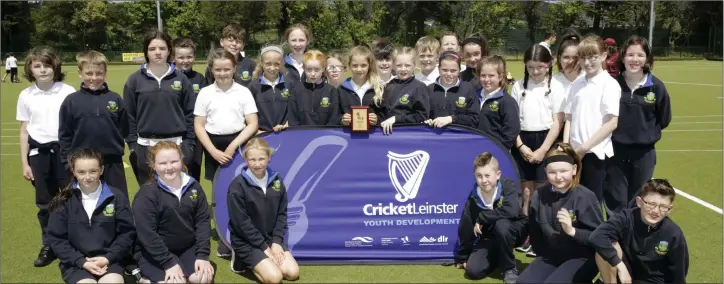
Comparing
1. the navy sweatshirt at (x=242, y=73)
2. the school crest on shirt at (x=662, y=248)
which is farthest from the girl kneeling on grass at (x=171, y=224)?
the school crest on shirt at (x=662, y=248)

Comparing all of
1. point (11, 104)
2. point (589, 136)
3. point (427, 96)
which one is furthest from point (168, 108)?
point (11, 104)

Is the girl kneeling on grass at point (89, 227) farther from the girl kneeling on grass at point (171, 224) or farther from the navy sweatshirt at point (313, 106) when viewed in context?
the navy sweatshirt at point (313, 106)

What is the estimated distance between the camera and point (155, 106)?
5.51m

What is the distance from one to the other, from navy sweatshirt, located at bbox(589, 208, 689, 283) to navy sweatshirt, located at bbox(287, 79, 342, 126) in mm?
2701

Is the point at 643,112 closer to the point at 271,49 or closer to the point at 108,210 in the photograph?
the point at 271,49

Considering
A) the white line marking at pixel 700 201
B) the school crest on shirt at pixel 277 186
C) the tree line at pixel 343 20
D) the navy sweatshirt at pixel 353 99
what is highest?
the tree line at pixel 343 20

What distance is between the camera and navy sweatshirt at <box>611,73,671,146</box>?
5156 mm

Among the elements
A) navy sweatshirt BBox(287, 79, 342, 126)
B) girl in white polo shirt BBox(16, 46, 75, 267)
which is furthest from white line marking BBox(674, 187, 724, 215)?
girl in white polo shirt BBox(16, 46, 75, 267)

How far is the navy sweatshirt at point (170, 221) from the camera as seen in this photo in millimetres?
4730

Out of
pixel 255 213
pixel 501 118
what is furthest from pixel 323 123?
pixel 501 118

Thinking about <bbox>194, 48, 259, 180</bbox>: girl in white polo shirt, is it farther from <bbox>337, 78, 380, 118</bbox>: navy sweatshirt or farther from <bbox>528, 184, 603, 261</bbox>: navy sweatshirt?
<bbox>528, 184, 603, 261</bbox>: navy sweatshirt

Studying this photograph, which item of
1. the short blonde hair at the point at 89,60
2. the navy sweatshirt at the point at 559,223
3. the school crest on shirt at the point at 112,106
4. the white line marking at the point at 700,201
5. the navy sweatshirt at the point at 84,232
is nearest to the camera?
the navy sweatshirt at the point at 559,223

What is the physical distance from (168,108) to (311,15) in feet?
147

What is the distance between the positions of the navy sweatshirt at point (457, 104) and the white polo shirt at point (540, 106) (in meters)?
0.50
